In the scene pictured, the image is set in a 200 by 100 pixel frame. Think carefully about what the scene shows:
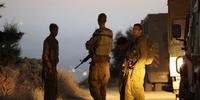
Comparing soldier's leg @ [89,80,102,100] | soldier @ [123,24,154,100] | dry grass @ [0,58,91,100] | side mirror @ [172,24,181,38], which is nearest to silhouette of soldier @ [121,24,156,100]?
soldier @ [123,24,154,100]

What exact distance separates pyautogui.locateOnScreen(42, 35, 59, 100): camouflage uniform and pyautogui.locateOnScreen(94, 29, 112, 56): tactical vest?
843 millimetres

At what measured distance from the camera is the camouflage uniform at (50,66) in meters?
13.8

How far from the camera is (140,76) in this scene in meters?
13.5

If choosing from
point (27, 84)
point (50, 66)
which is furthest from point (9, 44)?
point (50, 66)

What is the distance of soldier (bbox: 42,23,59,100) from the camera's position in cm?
1380

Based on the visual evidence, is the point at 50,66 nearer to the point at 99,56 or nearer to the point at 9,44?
the point at 99,56

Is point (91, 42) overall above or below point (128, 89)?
above

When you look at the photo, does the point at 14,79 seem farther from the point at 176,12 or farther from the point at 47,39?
the point at 176,12

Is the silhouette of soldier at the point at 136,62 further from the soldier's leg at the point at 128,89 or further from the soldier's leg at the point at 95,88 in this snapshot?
the soldier's leg at the point at 95,88

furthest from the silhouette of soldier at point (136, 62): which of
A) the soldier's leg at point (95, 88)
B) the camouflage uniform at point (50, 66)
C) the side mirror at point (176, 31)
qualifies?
the camouflage uniform at point (50, 66)

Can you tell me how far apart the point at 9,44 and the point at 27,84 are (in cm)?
340

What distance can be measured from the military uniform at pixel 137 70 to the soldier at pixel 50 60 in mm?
1543

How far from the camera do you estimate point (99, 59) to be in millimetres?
13992

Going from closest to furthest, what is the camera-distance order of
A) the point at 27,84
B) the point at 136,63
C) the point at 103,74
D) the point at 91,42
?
the point at 136,63
the point at 91,42
the point at 103,74
the point at 27,84
